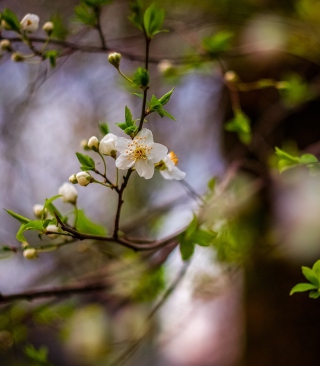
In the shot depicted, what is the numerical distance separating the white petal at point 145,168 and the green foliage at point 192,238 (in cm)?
11

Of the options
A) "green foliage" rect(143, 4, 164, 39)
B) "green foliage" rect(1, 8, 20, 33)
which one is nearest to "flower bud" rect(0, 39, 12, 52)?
"green foliage" rect(1, 8, 20, 33)

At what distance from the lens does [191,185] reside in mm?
1358

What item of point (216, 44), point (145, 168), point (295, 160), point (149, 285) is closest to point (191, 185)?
point (149, 285)

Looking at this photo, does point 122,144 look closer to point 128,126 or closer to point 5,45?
point 128,126

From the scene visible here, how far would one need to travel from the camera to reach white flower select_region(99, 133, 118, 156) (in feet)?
1.58

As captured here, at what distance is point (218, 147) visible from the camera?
1613 millimetres

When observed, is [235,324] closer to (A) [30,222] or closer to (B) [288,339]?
(B) [288,339]

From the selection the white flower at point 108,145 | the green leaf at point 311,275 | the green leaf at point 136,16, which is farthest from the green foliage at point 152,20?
the green leaf at point 311,275

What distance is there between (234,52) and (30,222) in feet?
2.79

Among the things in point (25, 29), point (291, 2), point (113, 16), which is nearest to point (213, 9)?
point (291, 2)

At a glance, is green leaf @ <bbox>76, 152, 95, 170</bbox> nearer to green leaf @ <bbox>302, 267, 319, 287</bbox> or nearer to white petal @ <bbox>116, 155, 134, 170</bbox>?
white petal @ <bbox>116, 155, 134, 170</bbox>

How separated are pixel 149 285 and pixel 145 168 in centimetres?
58

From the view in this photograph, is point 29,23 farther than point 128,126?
Yes

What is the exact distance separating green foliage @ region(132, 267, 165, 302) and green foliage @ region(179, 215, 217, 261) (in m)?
0.40
